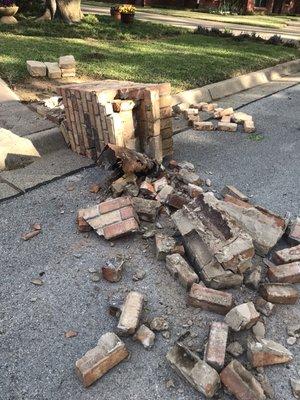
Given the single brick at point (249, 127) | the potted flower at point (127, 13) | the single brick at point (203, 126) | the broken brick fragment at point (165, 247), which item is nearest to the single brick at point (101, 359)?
the broken brick fragment at point (165, 247)

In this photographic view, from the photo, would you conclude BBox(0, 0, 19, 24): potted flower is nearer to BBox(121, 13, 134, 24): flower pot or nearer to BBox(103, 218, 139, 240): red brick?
BBox(121, 13, 134, 24): flower pot

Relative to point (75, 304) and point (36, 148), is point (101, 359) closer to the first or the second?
point (75, 304)

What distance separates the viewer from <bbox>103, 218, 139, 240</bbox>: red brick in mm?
3260

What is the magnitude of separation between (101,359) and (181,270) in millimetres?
898

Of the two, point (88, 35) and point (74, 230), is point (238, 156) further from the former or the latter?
point (88, 35)

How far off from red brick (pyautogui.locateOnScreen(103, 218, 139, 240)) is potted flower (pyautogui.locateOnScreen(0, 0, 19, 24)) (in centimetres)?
1081

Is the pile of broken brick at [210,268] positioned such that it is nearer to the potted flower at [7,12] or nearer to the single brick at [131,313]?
the single brick at [131,313]

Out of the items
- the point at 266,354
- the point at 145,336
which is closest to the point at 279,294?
the point at 266,354

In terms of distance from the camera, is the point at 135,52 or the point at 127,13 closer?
the point at 135,52

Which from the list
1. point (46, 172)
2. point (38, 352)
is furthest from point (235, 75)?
point (38, 352)

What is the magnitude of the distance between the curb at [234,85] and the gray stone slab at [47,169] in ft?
7.64

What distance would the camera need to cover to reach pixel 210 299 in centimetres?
267

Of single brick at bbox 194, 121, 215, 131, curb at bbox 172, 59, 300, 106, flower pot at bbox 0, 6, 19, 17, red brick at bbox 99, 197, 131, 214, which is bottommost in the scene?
curb at bbox 172, 59, 300, 106

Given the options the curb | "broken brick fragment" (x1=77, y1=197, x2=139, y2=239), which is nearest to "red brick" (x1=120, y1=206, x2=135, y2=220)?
"broken brick fragment" (x1=77, y1=197, x2=139, y2=239)
